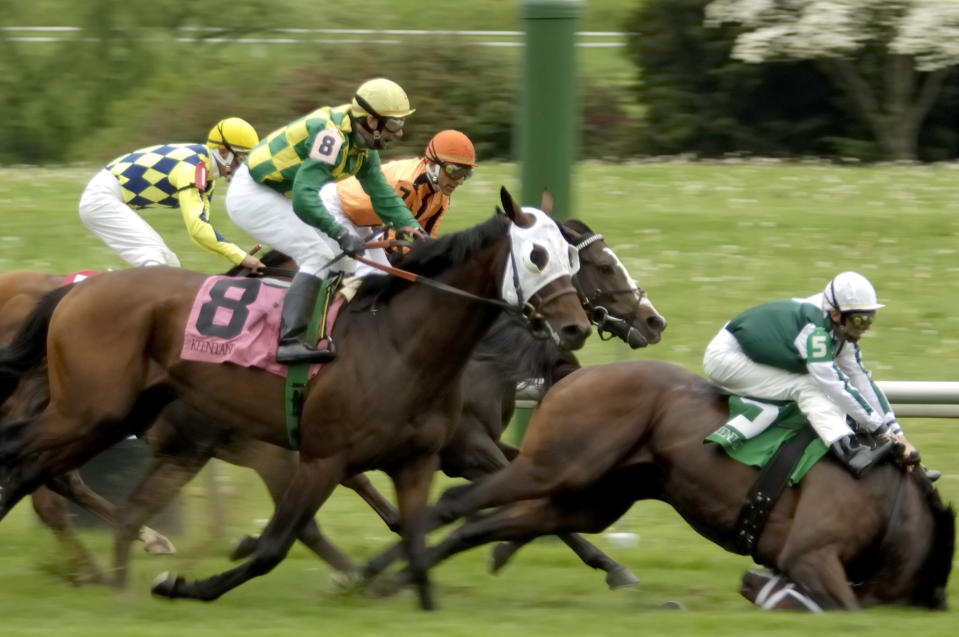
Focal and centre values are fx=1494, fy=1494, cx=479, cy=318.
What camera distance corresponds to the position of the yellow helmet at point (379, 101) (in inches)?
231

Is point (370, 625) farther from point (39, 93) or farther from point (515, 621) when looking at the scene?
point (39, 93)

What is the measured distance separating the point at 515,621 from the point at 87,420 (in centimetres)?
189

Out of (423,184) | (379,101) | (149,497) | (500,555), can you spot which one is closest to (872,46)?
(423,184)

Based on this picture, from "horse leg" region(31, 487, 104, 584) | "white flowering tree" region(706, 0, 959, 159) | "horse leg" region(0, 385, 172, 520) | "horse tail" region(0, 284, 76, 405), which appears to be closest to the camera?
"horse leg" region(0, 385, 172, 520)

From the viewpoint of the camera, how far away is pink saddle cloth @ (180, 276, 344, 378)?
19.1 feet

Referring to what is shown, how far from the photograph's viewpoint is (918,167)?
1480 centimetres

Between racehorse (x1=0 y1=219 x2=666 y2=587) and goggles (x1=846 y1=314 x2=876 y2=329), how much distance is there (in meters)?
0.98

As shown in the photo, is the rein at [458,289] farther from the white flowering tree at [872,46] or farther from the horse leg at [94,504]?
the white flowering tree at [872,46]

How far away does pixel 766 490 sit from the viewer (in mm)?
5633

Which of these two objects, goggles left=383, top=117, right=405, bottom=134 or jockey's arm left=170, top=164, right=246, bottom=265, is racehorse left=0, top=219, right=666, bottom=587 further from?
goggles left=383, top=117, right=405, bottom=134

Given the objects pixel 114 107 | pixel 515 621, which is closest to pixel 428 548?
pixel 515 621

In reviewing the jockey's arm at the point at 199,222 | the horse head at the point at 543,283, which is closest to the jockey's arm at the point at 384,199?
the jockey's arm at the point at 199,222

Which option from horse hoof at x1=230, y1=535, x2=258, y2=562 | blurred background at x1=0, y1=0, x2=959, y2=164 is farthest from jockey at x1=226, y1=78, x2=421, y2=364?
blurred background at x1=0, y1=0, x2=959, y2=164

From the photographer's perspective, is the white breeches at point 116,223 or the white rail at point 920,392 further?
the white breeches at point 116,223
